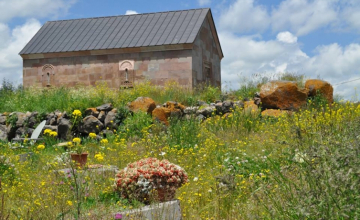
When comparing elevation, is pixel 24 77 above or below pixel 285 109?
above

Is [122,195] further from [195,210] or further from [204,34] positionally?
[204,34]

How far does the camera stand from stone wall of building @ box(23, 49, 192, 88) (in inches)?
722

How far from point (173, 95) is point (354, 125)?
31.6ft

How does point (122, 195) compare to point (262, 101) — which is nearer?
point (122, 195)

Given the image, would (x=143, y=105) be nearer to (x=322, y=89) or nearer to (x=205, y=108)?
(x=205, y=108)

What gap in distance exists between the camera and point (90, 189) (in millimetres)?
5750

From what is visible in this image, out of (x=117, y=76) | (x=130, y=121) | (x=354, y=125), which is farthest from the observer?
(x=117, y=76)

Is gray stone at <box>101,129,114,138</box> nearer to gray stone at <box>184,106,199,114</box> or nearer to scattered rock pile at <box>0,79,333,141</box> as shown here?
scattered rock pile at <box>0,79,333,141</box>

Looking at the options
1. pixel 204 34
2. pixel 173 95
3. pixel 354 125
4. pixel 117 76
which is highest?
pixel 204 34

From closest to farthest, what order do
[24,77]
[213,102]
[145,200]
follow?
1. [145,200]
2. [213,102]
3. [24,77]

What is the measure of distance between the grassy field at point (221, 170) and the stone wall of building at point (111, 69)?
3945mm

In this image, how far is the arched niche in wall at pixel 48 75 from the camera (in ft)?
67.6

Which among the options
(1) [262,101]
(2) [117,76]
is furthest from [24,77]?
(1) [262,101]

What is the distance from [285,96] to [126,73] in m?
8.58
